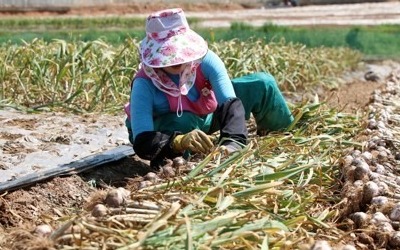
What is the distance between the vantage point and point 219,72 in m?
3.39

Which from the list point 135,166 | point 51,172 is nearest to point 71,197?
point 51,172

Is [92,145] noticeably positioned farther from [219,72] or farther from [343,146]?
[343,146]

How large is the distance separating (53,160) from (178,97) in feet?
1.91

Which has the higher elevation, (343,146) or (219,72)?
(219,72)

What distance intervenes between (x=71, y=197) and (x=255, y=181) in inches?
33.1

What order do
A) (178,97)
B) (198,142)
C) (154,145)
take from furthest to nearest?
(178,97)
(154,145)
(198,142)

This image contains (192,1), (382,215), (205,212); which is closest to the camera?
(205,212)

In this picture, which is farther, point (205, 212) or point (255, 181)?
point (255, 181)

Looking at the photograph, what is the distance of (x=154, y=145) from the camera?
319 centimetres

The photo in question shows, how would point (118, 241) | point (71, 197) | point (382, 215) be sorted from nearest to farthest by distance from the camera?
1. point (118, 241)
2. point (382, 215)
3. point (71, 197)

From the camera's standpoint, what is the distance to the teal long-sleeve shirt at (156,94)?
3.30 meters

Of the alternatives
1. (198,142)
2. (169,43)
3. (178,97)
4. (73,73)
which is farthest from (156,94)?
(73,73)

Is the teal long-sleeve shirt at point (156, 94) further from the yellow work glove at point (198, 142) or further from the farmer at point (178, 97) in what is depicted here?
the yellow work glove at point (198, 142)

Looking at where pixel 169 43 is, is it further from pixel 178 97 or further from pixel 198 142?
pixel 198 142
